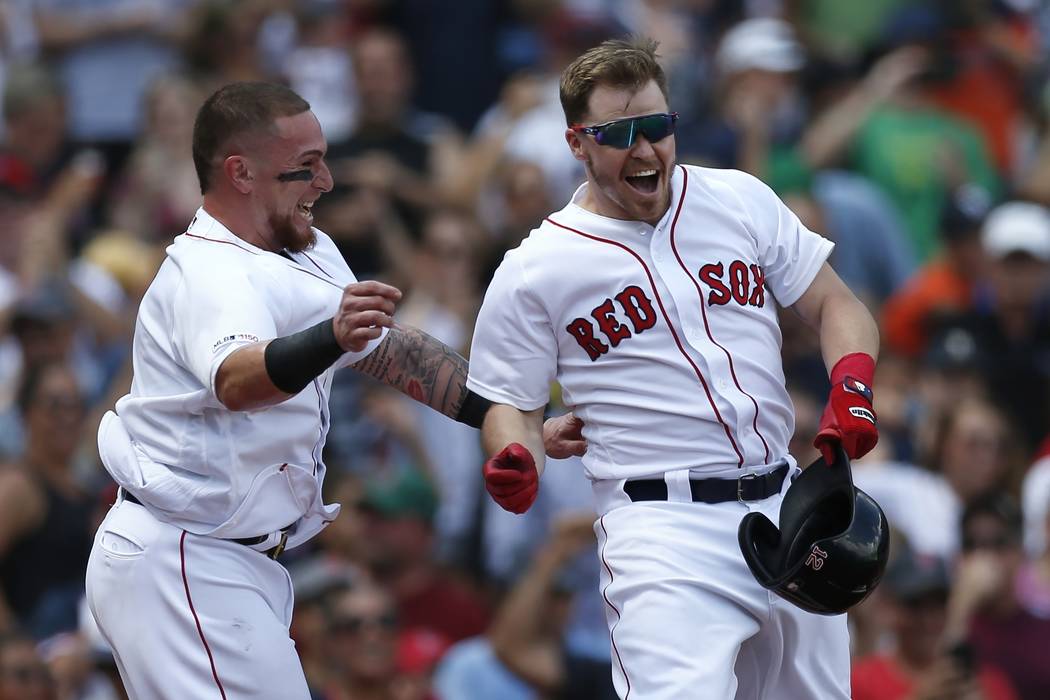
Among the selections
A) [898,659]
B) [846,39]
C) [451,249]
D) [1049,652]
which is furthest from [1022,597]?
[846,39]

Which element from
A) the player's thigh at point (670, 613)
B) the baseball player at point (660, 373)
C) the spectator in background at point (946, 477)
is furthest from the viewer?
the spectator in background at point (946, 477)

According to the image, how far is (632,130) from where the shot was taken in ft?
16.4

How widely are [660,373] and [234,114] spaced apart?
1345 millimetres

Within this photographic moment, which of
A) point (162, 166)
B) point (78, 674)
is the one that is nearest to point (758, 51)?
point (162, 166)

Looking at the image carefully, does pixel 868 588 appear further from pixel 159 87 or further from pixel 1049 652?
pixel 159 87

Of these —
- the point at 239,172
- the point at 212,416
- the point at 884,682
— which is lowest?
the point at 884,682

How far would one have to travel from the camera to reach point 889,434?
8.85 meters

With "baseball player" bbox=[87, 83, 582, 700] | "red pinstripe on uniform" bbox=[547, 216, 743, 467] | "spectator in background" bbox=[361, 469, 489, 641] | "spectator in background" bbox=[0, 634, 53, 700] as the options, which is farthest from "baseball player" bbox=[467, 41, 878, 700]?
"spectator in background" bbox=[361, 469, 489, 641]

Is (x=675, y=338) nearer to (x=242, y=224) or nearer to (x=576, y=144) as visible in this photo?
(x=576, y=144)

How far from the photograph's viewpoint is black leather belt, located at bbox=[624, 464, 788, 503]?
5031 mm

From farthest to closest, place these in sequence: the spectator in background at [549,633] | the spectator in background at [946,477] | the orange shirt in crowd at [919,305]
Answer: the orange shirt in crowd at [919,305] → the spectator in background at [946,477] → the spectator in background at [549,633]

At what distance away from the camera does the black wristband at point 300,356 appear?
180 inches

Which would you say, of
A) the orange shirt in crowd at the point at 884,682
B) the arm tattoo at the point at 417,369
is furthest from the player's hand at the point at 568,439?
the orange shirt in crowd at the point at 884,682

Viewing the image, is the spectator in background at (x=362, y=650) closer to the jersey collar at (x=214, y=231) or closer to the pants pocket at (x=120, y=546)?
the pants pocket at (x=120, y=546)
